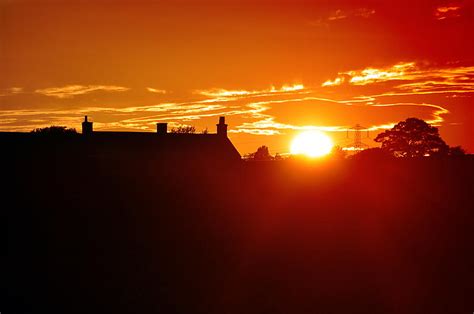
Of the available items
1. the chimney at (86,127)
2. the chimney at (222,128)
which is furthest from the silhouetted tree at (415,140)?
the chimney at (86,127)

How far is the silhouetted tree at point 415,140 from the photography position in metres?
87.9

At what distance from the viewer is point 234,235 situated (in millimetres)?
34250

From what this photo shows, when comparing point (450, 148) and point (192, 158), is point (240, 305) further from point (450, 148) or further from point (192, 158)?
point (450, 148)

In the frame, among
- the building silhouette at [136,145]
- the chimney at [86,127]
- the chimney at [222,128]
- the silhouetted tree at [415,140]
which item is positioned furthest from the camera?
the silhouetted tree at [415,140]

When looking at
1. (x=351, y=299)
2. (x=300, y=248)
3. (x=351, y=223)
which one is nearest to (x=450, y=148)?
(x=351, y=223)

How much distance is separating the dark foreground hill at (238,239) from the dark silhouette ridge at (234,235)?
10 cm

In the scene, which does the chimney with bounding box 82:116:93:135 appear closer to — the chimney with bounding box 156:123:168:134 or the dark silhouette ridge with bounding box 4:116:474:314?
the dark silhouette ridge with bounding box 4:116:474:314

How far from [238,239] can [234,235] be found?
0.59m

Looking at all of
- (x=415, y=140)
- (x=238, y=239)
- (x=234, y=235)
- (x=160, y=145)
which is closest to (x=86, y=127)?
(x=160, y=145)

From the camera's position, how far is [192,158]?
59.0 metres

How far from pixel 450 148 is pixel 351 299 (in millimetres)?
69361

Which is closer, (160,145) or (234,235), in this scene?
(234,235)

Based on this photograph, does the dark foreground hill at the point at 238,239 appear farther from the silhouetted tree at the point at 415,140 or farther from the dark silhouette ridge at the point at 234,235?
the silhouetted tree at the point at 415,140

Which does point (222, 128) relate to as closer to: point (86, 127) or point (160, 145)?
point (160, 145)
